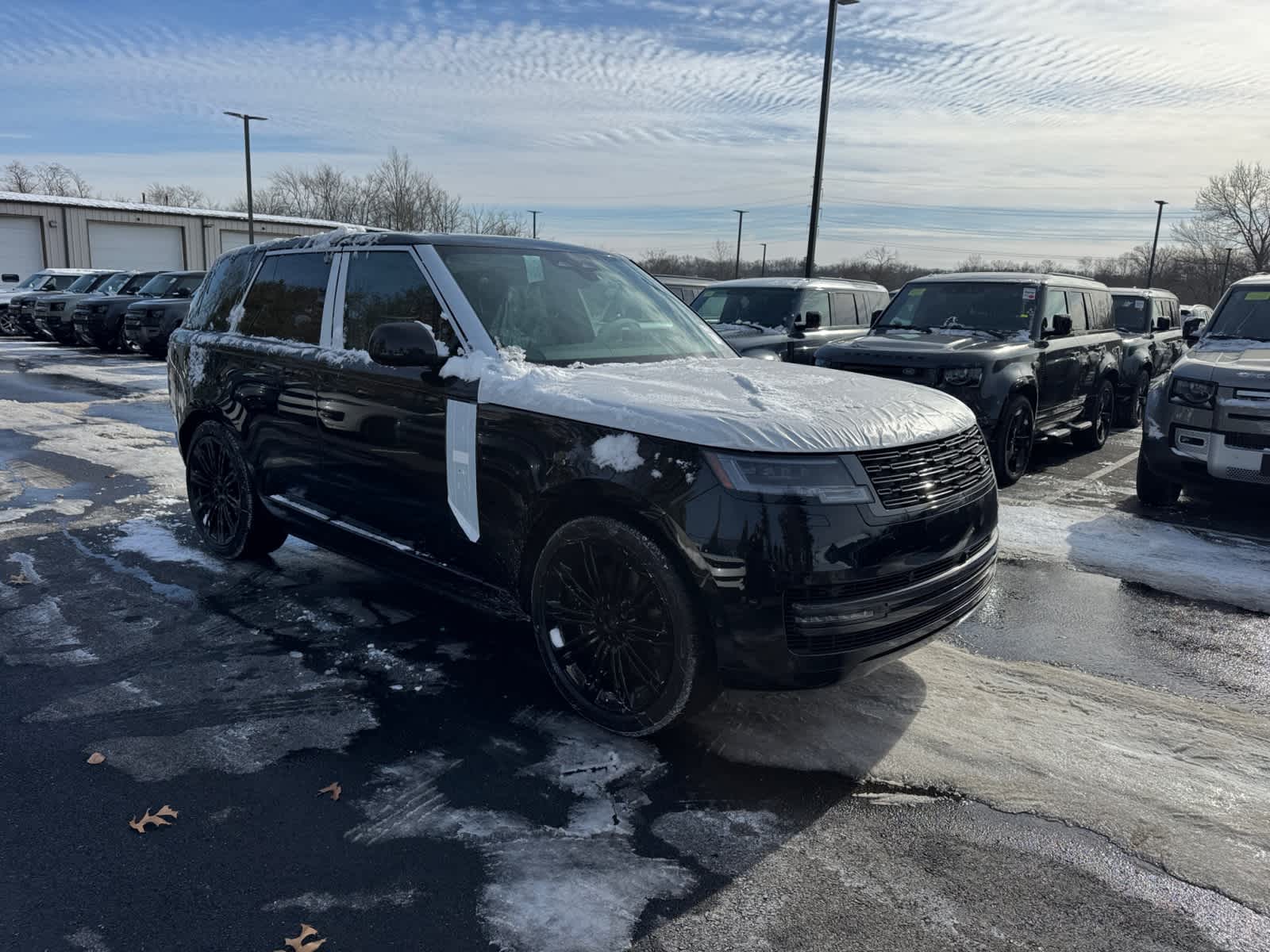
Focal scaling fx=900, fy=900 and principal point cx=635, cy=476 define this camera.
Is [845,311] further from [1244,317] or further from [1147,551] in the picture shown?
[1147,551]

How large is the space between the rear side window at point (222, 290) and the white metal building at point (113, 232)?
114ft

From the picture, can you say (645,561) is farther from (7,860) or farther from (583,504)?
(7,860)

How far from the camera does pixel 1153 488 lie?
24.1 ft

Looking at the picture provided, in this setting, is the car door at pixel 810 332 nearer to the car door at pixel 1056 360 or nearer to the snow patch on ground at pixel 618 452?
the car door at pixel 1056 360

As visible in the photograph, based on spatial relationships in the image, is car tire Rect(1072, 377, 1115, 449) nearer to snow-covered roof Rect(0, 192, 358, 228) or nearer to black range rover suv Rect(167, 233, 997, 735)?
black range rover suv Rect(167, 233, 997, 735)

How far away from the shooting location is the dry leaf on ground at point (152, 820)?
2861 mm

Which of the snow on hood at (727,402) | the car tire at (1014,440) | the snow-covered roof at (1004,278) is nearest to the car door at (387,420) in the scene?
the snow on hood at (727,402)

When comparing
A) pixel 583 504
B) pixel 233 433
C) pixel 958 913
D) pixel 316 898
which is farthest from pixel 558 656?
pixel 233 433

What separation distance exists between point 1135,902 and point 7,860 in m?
3.31

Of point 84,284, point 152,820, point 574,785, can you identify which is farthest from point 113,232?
point 574,785

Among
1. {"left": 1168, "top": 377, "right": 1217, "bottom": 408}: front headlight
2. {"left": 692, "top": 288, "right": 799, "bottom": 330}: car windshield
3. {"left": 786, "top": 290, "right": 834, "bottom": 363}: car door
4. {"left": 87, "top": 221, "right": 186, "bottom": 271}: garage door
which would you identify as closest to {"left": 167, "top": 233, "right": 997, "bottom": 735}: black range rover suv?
{"left": 1168, "top": 377, "right": 1217, "bottom": 408}: front headlight

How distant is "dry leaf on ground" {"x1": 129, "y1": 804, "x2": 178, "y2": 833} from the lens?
2861 millimetres

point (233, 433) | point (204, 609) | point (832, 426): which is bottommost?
point (204, 609)

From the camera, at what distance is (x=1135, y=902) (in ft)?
8.48
